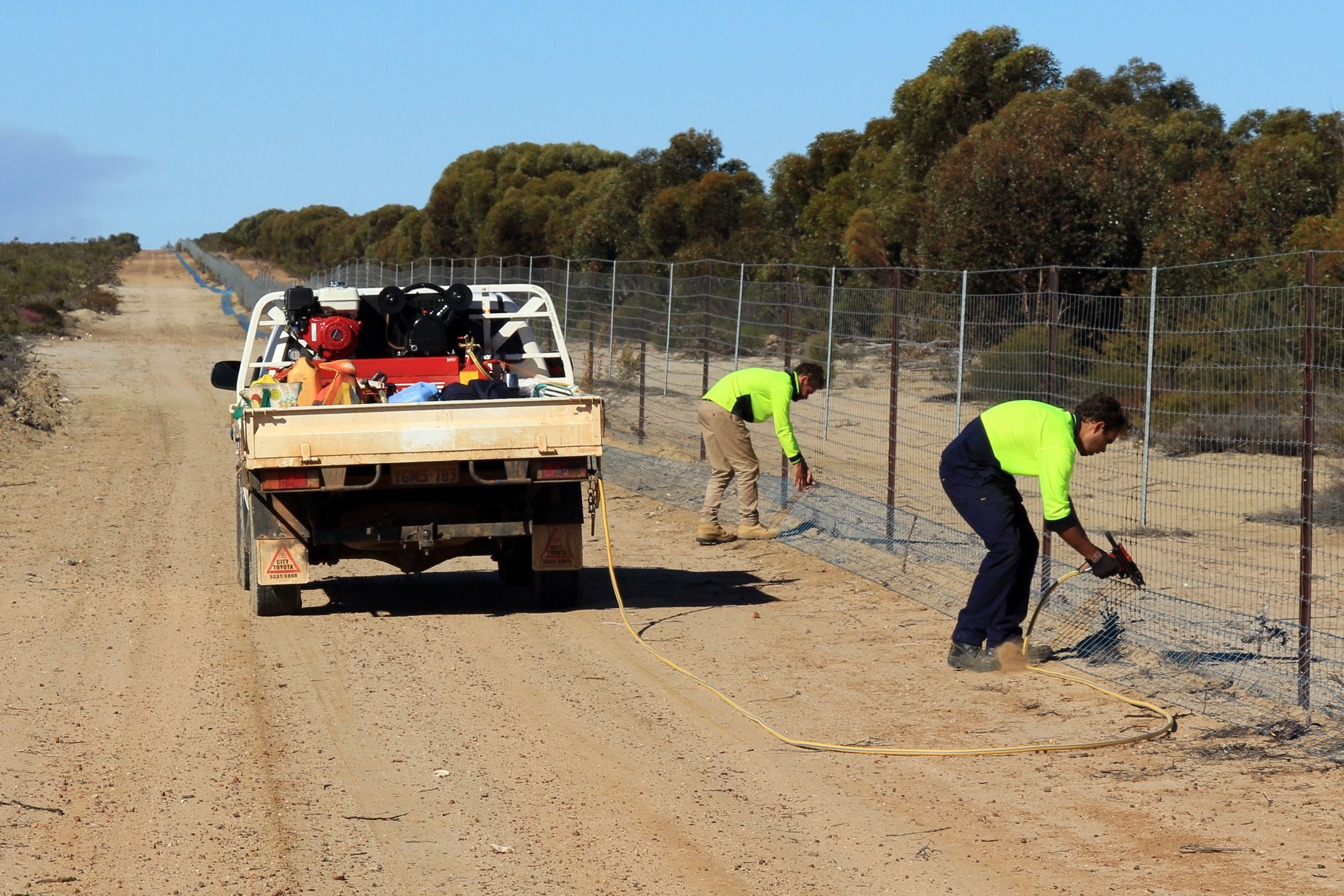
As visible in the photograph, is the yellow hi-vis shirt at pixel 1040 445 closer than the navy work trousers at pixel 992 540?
Yes

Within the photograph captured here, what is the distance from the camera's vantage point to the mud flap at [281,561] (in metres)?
9.38

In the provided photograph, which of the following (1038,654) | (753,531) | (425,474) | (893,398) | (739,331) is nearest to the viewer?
(1038,654)

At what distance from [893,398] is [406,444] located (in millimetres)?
4820

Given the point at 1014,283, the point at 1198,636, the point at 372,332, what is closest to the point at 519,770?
the point at 1198,636

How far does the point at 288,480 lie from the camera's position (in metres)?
9.02

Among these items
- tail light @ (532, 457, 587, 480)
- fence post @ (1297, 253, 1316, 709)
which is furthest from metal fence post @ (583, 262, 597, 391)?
fence post @ (1297, 253, 1316, 709)

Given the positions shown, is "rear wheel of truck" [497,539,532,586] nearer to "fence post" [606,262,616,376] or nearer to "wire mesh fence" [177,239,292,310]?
"fence post" [606,262,616,376]

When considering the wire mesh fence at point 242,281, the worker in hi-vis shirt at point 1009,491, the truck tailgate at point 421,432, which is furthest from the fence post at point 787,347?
the wire mesh fence at point 242,281

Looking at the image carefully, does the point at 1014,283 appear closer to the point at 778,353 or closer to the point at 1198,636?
the point at 778,353

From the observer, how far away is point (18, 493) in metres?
15.7

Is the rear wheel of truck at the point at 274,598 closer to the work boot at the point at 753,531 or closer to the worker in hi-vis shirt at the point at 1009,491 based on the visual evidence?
the worker in hi-vis shirt at the point at 1009,491

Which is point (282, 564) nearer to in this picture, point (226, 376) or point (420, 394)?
point (420, 394)

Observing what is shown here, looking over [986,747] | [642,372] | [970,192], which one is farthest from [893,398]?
[970,192]

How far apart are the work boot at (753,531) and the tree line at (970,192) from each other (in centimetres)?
1066
